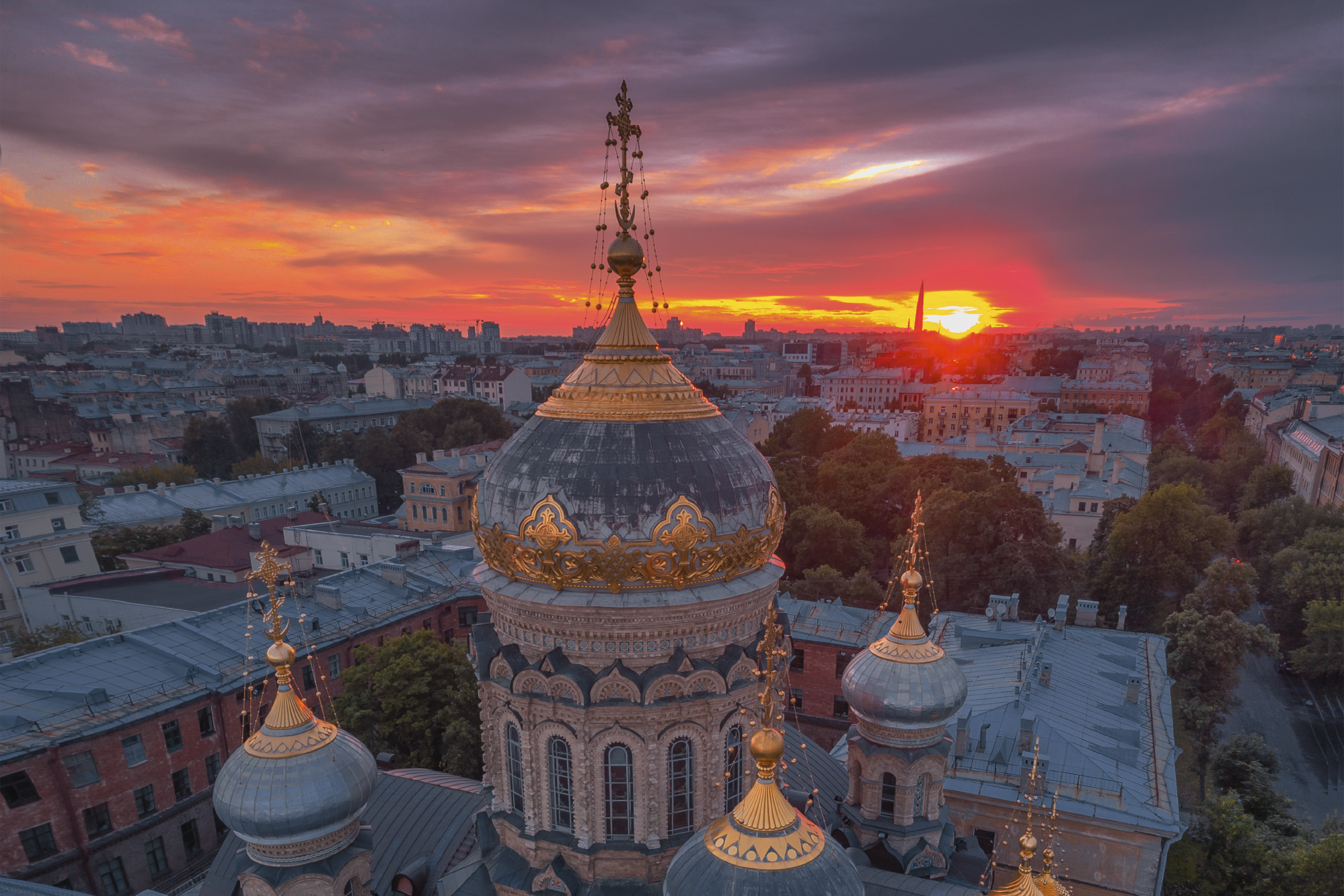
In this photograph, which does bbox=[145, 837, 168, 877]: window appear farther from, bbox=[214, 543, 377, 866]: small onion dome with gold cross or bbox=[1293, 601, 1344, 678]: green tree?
bbox=[1293, 601, 1344, 678]: green tree

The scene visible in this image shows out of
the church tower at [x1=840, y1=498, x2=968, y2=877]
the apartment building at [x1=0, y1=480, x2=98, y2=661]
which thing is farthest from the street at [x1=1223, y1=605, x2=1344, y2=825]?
the apartment building at [x1=0, y1=480, x2=98, y2=661]

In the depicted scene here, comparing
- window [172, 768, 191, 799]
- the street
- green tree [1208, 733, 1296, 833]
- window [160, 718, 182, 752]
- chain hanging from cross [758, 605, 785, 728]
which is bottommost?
the street

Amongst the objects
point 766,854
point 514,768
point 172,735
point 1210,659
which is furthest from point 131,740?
point 1210,659

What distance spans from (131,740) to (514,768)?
674 inches

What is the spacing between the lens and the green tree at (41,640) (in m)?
28.5

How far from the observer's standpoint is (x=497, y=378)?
384 ft

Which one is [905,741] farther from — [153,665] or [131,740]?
[153,665]

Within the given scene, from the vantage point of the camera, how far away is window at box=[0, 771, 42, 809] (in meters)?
19.5

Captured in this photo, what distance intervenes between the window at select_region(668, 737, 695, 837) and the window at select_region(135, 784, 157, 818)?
65.3 ft

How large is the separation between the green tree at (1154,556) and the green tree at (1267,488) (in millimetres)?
20156

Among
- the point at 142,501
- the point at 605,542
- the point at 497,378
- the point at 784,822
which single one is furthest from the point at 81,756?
the point at 497,378

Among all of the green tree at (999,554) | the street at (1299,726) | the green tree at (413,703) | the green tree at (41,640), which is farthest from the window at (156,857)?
the street at (1299,726)

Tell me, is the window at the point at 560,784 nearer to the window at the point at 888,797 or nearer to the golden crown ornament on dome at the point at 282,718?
the golden crown ornament on dome at the point at 282,718

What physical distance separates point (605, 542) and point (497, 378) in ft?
364
